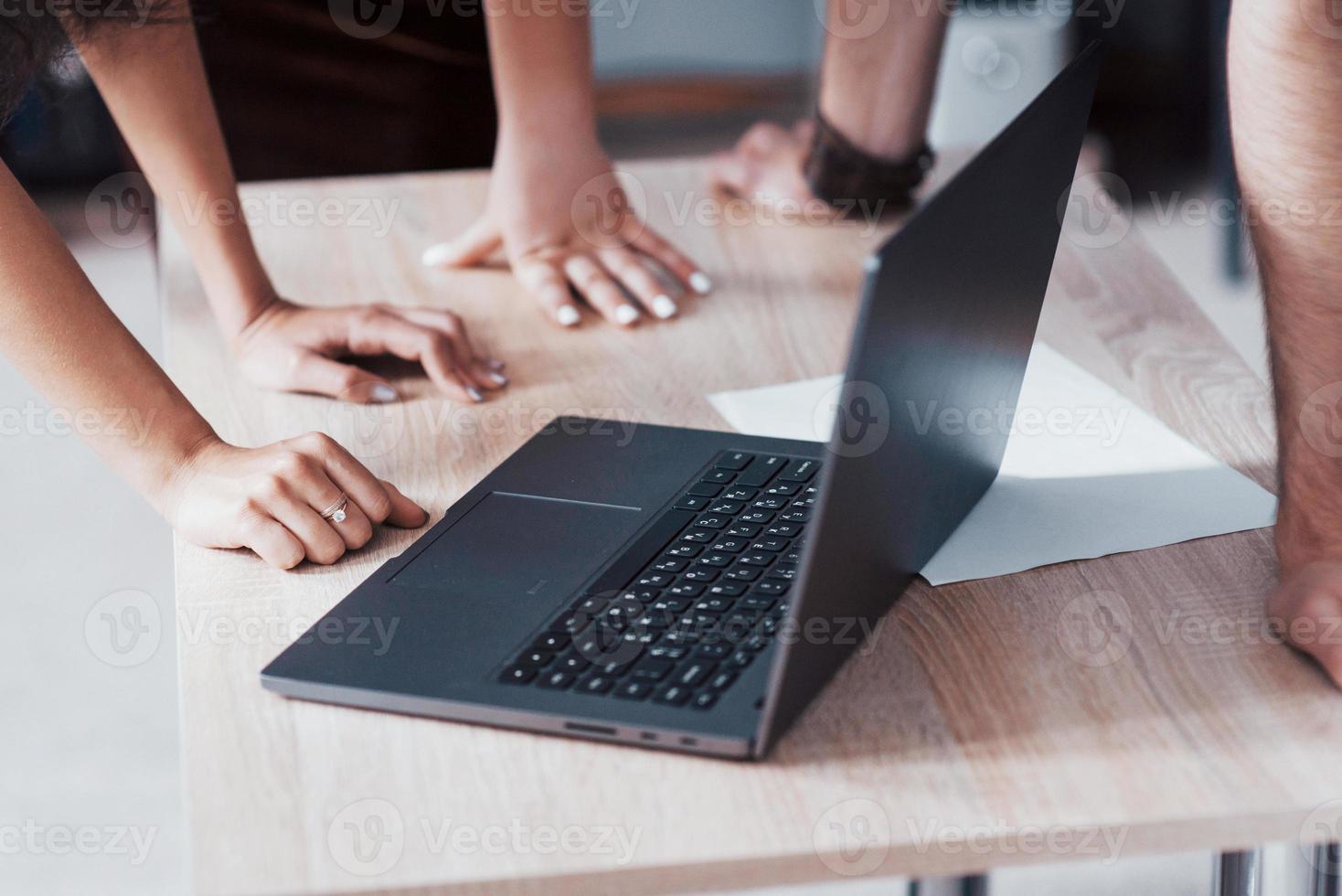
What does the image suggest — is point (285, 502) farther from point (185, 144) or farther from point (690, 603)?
point (185, 144)

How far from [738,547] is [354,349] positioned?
0.42 meters

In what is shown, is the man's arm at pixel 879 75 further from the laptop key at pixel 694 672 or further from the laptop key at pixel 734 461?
the laptop key at pixel 694 672

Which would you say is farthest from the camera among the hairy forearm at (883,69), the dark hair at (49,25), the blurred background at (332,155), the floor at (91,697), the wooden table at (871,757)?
the blurred background at (332,155)

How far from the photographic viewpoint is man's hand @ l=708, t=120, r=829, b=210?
1285mm

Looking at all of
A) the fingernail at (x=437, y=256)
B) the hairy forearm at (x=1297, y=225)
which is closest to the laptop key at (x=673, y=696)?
the hairy forearm at (x=1297, y=225)

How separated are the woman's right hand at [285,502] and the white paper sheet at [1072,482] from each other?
0.82 ft

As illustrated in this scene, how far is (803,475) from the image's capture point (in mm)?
785

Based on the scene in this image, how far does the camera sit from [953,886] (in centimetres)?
93

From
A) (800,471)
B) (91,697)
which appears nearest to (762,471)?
(800,471)

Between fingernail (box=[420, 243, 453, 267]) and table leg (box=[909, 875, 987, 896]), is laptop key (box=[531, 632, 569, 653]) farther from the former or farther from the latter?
fingernail (box=[420, 243, 453, 267])

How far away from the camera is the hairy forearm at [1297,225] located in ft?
2.26

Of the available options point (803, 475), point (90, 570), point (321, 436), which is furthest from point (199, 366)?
point (90, 570)

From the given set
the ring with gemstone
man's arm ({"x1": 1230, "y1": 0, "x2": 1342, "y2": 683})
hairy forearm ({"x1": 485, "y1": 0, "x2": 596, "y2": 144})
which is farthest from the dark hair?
man's arm ({"x1": 1230, "y1": 0, "x2": 1342, "y2": 683})

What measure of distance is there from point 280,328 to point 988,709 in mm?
617
